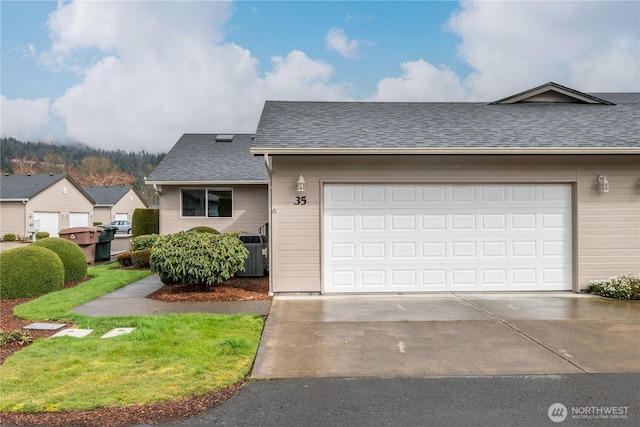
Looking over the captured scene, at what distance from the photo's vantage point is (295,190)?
807 cm

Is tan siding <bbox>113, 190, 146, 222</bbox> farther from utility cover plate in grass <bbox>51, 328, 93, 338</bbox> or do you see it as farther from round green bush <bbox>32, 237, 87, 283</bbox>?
utility cover plate in grass <bbox>51, 328, 93, 338</bbox>

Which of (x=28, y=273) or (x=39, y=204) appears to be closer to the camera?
(x=28, y=273)

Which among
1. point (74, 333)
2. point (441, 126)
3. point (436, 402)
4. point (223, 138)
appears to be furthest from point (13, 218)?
point (436, 402)

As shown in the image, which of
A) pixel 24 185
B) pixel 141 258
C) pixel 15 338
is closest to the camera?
pixel 15 338

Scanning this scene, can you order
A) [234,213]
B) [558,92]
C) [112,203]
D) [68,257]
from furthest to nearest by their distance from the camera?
1. [112,203]
2. [234,213]
3. [558,92]
4. [68,257]

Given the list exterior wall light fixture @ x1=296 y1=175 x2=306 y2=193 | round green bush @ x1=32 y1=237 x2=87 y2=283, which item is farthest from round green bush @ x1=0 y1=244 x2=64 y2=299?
exterior wall light fixture @ x1=296 y1=175 x2=306 y2=193

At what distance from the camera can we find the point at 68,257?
9414 millimetres

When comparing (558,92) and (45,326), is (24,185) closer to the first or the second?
(45,326)

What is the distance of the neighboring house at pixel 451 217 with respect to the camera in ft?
26.5

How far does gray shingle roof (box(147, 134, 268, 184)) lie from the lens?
14.2 metres

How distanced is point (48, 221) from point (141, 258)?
21.4 m

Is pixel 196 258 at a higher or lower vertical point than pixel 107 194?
lower

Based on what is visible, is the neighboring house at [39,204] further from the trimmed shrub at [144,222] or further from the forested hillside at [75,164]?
the forested hillside at [75,164]

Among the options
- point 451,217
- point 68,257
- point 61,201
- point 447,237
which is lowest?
point 68,257
